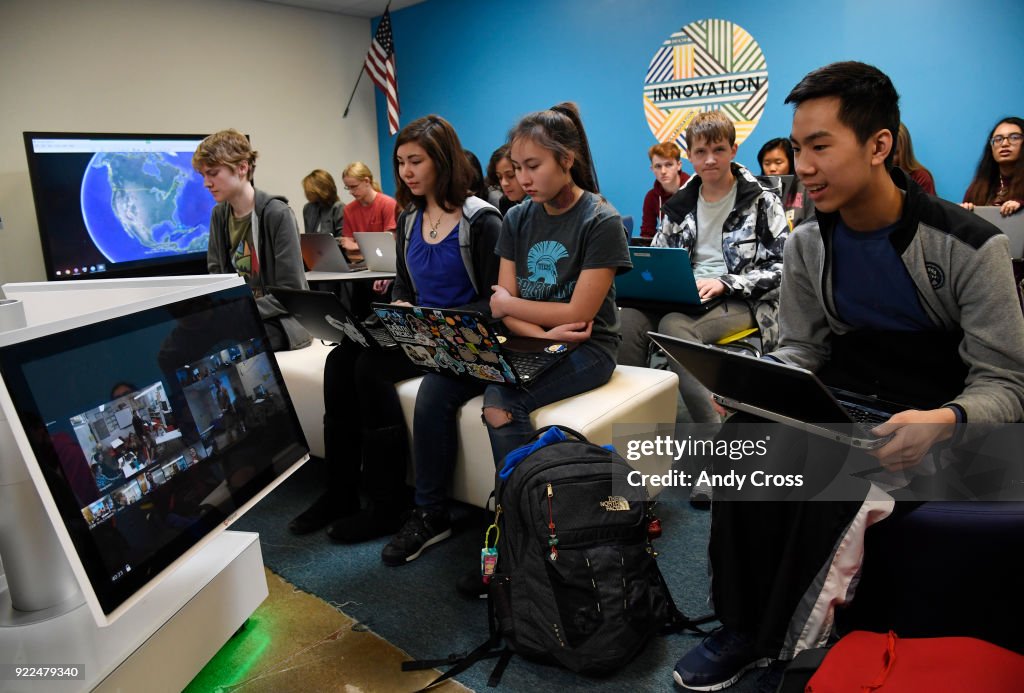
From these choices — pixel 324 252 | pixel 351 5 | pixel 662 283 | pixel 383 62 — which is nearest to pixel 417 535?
pixel 662 283

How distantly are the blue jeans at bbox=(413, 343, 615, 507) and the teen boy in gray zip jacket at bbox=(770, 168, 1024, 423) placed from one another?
0.70 meters

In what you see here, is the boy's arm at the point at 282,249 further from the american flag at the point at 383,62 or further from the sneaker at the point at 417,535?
the american flag at the point at 383,62

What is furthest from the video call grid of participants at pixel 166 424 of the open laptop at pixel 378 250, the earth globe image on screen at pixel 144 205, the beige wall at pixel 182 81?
the beige wall at pixel 182 81

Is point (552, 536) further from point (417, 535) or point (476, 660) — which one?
point (417, 535)

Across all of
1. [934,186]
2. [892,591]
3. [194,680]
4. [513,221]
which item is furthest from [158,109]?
[892,591]

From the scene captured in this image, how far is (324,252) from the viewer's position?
4.06m

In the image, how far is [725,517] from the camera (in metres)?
1.44

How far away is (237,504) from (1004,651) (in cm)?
133

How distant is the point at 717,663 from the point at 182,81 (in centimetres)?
578

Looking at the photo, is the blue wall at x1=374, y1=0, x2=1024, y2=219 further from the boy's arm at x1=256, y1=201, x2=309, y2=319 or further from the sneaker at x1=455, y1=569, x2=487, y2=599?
the sneaker at x1=455, y1=569, x2=487, y2=599

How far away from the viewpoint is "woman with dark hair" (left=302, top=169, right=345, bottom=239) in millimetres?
5152

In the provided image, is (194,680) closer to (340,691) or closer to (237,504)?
(340,691)

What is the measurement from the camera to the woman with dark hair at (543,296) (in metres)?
1.91

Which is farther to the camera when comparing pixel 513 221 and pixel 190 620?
pixel 513 221
